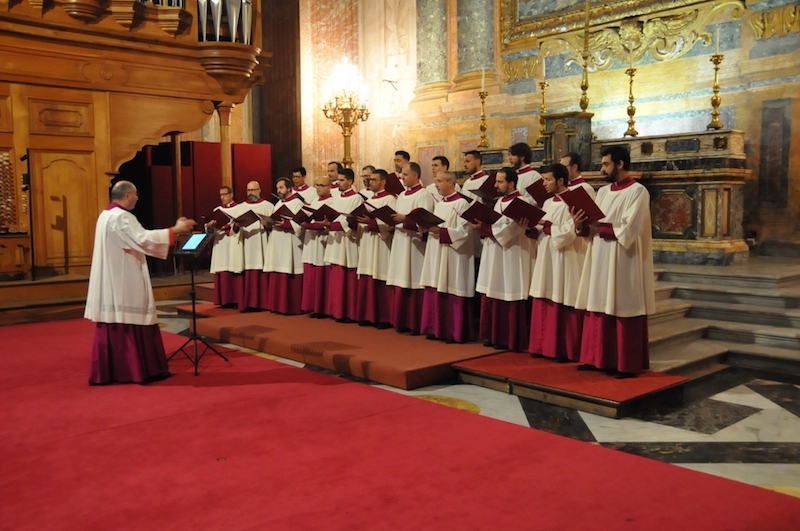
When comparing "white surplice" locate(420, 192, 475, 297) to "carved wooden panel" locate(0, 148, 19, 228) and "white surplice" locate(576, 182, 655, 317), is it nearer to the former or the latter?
"white surplice" locate(576, 182, 655, 317)

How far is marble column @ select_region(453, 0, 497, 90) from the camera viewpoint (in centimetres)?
1303

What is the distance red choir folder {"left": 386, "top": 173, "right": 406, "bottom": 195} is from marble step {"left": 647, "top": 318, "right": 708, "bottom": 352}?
281 cm

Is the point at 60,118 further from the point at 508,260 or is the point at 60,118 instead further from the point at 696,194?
the point at 696,194

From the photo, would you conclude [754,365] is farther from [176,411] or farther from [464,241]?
[176,411]

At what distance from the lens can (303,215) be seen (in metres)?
8.52

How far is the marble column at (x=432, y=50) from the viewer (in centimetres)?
1360

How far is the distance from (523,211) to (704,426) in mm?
2160

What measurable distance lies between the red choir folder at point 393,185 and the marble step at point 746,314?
3.19m

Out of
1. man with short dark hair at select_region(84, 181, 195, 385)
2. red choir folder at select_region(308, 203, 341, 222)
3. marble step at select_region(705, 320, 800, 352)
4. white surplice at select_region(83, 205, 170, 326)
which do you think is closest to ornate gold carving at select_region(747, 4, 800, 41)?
marble step at select_region(705, 320, 800, 352)

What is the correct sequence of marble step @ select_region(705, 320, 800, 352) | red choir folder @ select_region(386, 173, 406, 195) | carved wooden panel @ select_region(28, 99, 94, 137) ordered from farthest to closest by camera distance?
carved wooden panel @ select_region(28, 99, 94, 137)
red choir folder @ select_region(386, 173, 406, 195)
marble step @ select_region(705, 320, 800, 352)

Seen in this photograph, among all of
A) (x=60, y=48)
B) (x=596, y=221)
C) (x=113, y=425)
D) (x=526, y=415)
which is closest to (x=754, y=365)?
(x=596, y=221)

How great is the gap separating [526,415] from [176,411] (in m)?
2.45

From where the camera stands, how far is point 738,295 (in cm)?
728

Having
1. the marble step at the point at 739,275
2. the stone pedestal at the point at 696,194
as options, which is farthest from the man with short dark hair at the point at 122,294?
the stone pedestal at the point at 696,194
